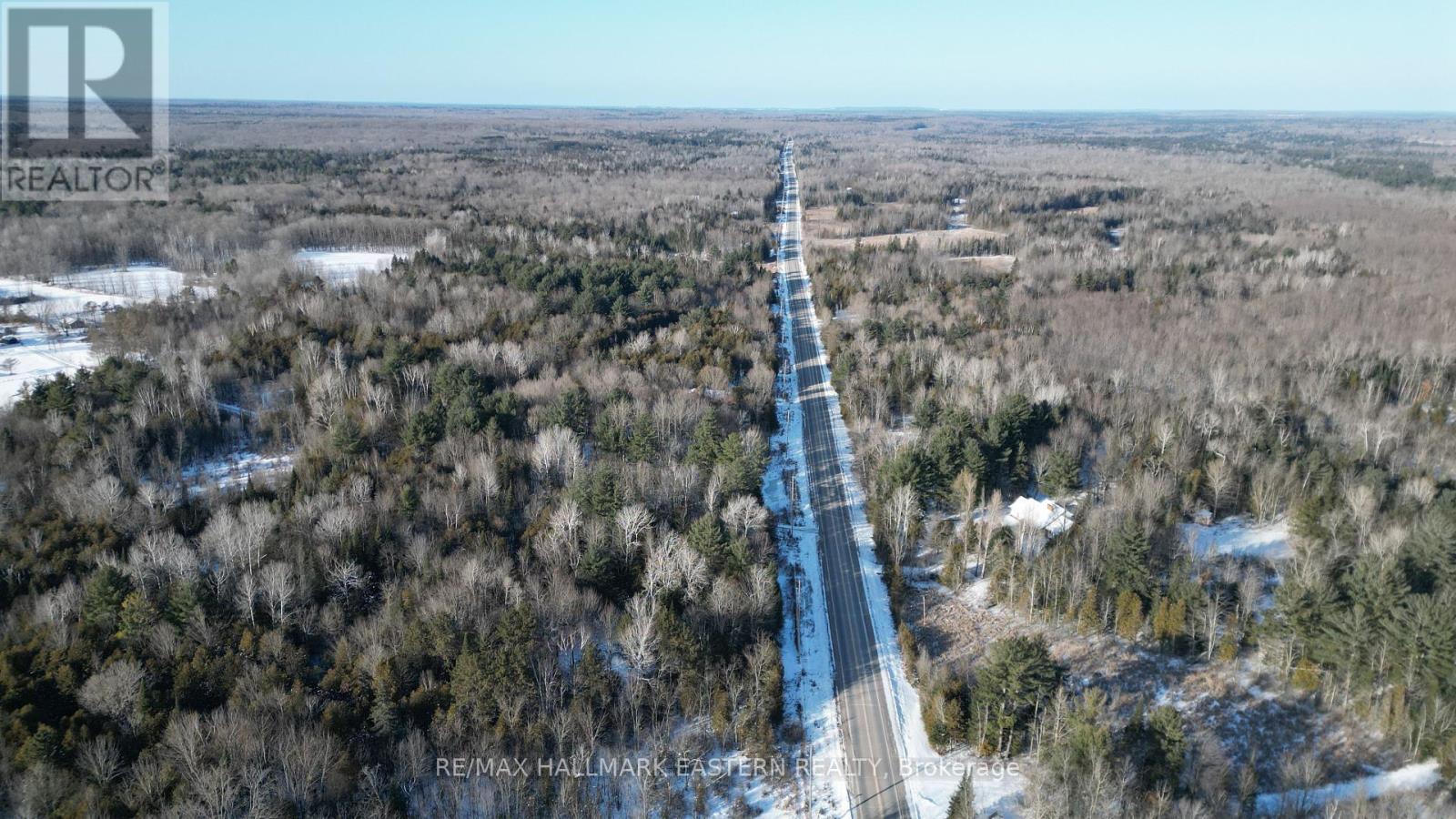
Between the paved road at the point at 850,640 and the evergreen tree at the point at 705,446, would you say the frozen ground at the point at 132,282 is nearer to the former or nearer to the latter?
the evergreen tree at the point at 705,446

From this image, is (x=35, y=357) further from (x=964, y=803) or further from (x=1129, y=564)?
(x=1129, y=564)

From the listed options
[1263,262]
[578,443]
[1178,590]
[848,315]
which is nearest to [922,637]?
[1178,590]

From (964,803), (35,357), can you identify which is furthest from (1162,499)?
(35,357)

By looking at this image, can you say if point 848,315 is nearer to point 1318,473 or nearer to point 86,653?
point 1318,473

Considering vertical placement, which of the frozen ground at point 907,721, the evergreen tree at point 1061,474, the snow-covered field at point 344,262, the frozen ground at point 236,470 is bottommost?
the frozen ground at point 907,721

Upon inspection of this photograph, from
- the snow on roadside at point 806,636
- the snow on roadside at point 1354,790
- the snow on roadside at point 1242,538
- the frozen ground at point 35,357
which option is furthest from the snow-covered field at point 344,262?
the snow on roadside at point 1354,790

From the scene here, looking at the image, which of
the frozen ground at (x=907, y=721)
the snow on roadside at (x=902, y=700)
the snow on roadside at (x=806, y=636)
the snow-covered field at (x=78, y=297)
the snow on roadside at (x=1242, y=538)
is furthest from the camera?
the snow-covered field at (x=78, y=297)

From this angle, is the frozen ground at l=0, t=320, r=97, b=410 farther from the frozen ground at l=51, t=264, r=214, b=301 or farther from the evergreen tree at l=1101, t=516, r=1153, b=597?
the evergreen tree at l=1101, t=516, r=1153, b=597
